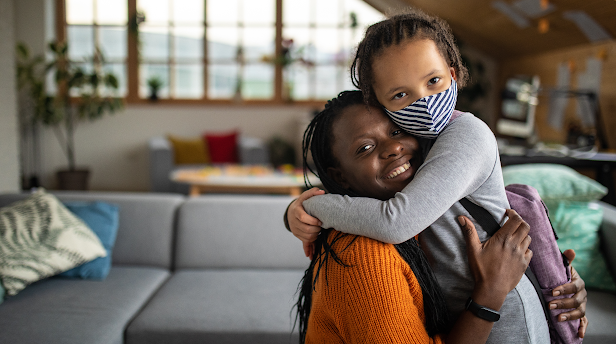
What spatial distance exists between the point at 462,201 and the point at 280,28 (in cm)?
596

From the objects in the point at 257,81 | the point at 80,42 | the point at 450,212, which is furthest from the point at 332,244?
the point at 80,42

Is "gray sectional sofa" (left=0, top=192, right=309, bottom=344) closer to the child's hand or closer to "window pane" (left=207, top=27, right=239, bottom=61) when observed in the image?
the child's hand

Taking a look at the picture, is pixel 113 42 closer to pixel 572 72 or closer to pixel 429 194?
pixel 572 72

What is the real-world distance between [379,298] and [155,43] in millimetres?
6360

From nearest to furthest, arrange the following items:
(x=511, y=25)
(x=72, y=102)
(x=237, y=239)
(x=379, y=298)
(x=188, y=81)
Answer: (x=379, y=298) < (x=237, y=239) < (x=511, y=25) < (x=72, y=102) < (x=188, y=81)

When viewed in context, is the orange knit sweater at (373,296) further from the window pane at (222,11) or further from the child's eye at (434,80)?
the window pane at (222,11)

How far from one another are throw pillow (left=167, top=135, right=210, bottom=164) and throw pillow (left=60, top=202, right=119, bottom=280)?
3.51m

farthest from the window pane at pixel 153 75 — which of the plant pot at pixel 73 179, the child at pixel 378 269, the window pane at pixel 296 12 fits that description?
the child at pixel 378 269

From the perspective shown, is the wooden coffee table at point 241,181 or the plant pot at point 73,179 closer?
the wooden coffee table at point 241,181

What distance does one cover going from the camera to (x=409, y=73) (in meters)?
0.86

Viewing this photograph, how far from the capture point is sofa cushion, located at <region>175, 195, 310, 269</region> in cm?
213

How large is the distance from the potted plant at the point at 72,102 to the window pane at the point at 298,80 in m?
2.21

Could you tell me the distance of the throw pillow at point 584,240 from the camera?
1.78 m

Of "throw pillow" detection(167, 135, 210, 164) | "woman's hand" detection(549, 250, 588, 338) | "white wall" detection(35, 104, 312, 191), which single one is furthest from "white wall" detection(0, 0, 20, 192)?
"woman's hand" detection(549, 250, 588, 338)
